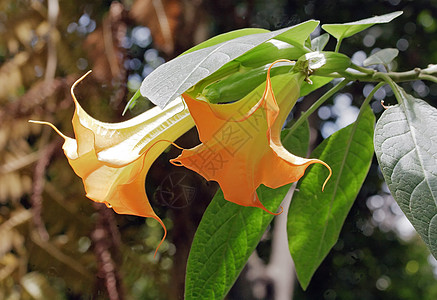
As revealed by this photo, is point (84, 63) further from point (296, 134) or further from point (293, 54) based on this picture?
point (293, 54)

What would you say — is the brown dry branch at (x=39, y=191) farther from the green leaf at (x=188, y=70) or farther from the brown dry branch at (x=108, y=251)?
the green leaf at (x=188, y=70)

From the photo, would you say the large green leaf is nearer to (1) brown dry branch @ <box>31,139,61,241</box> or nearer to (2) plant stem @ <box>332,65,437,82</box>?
(2) plant stem @ <box>332,65,437,82</box>

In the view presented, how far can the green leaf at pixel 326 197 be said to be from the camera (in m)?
0.54

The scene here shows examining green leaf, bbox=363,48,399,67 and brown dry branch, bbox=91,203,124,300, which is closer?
green leaf, bbox=363,48,399,67

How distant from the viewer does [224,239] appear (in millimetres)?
502

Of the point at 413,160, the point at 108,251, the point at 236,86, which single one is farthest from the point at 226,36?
the point at 108,251

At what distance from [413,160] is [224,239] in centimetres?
23

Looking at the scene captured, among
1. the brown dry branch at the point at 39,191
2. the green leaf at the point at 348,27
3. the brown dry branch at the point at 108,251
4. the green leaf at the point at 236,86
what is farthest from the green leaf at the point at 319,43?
the brown dry branch at the point at 39,191

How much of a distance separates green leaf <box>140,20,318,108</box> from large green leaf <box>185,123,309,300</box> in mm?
229

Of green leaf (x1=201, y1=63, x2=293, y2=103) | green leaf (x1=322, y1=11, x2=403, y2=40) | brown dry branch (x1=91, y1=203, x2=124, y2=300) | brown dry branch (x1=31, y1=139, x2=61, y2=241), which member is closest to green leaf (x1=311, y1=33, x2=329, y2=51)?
green leaf (x1=322, y1=11, x2=403, y2=40)

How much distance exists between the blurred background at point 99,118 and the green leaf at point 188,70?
2.72 feet

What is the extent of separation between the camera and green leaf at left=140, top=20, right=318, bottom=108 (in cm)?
25

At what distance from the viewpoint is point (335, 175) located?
54cm

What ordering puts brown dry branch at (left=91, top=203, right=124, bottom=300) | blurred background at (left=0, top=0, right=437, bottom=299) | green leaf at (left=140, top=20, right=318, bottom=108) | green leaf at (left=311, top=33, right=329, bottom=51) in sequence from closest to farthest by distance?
green leaf at (left=140, top=20, right=318, bottom=108)
green leaf at (left=311, top=33, right=329, bottom=51)
brown dry branch at (left=91, top=203, right=124, bottom=300)
blurred background at (left=0, top=0, right=437, bottom=299)
